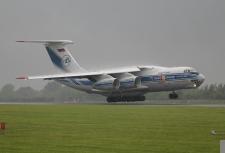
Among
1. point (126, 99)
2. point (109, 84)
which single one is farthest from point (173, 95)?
point (109, 84)

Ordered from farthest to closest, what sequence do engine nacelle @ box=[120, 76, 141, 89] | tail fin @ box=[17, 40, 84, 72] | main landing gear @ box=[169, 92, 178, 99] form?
tail fin @ box=[17, 40, 84, 72] < main landing gear @ box=[169, 92, 178, 99] < engine nacelle @ box=[120, 76, 141, 89]

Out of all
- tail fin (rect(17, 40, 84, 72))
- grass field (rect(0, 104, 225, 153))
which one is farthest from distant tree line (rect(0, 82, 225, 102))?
grass field (rect(0, 104, 225, 153))

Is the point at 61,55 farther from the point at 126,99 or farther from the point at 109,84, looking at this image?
the point at 109,84

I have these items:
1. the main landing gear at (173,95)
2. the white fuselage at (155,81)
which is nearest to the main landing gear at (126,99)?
the white fuselage at (155,81)

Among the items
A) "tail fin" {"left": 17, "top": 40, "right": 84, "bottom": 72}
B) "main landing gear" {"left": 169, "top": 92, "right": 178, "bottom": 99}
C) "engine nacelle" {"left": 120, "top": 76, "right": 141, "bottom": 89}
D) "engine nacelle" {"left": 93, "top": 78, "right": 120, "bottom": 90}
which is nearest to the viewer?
"engine nacelle" {"left": 120, "top": 76, "right": 141, "bottom": 89}

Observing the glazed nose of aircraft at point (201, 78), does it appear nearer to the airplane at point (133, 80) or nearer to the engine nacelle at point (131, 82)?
the airplane at point (133, 80)

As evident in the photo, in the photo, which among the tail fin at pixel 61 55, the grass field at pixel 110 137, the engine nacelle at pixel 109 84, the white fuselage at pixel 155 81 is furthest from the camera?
the tail fin at pixel 61 55

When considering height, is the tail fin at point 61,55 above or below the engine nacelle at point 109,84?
above

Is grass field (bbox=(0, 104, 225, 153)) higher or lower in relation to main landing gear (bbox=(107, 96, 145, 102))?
higher

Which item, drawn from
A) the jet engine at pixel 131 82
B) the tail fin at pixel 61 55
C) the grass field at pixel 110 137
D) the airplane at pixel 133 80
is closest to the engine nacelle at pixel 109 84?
the airplane at pixel 133 80

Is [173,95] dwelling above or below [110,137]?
below

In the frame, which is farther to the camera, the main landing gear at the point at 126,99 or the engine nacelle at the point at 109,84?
the main landing gear at the point at 126,99

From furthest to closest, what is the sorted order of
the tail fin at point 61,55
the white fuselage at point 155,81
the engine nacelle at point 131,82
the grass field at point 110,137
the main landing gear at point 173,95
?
the tail fin at point 61,55 < the main landing gear at point 173,95 < the engine nacelle at point 131,82 < the white fuselage at point 155,81 < the grass field at point 110,137

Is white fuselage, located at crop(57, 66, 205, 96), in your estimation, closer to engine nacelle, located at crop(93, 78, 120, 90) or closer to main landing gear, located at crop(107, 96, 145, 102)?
engine nacelle, located at crop(93, 78, 120, 90)
